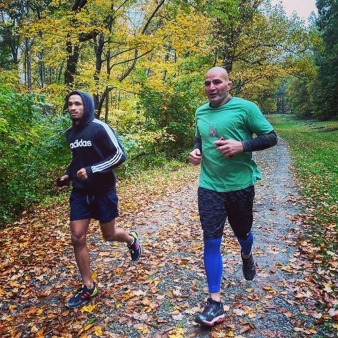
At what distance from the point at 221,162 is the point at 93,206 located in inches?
58.6

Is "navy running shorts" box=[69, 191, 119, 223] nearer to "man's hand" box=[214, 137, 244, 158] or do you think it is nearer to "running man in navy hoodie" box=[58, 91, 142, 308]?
"running man in navy hoodie" box=[58, 91, 142, 308]

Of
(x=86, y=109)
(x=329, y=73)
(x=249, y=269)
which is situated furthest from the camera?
(x=329, y=73)

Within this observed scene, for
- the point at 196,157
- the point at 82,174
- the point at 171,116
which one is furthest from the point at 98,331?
the point at 171,116

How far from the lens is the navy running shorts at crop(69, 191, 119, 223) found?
3520 millimetres

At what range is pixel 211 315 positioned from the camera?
10.3 ft

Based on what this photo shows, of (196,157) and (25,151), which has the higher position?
(196,157)

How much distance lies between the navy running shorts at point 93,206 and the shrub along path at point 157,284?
101 centimetres

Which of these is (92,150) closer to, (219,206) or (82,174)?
(82,174)

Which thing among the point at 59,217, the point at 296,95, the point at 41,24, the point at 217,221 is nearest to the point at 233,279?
the point at 217,221

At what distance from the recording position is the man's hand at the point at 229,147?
295 cm

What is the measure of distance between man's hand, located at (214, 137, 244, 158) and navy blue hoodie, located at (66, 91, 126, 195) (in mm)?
1151

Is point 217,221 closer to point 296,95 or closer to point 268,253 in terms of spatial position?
point 268,253

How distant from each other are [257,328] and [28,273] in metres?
3.24

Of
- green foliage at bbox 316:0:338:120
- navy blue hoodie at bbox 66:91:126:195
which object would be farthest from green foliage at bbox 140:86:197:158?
green foliage at bbox 316:0:338:120
